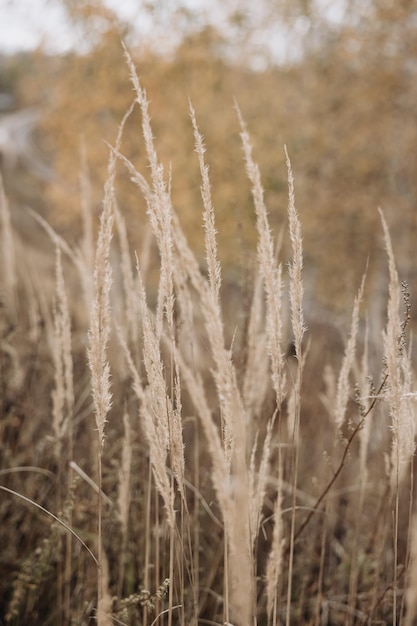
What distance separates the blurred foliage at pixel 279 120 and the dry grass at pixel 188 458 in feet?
17.3

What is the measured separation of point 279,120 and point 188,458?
25.2 ft

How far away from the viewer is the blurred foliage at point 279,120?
7.66 metres

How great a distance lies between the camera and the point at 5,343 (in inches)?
76.6

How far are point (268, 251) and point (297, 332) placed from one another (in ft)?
0.47

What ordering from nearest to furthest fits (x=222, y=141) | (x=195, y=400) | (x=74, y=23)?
1. (x=195, y=400)
2. (x=74, y=23)
3. (x=222, y=141)

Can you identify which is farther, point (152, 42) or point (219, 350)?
point (152, 42)

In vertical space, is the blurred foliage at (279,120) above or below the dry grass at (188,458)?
above

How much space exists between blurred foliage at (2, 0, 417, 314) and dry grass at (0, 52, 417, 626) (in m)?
5.26

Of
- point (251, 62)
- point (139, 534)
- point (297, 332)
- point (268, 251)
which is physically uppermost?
point (251, 62)

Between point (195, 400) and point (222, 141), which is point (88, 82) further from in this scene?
point (195, 400)

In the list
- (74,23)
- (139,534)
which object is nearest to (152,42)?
(74,23)

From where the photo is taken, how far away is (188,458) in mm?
2771

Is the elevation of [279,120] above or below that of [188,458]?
above

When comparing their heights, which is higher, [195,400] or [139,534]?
[195,400]
